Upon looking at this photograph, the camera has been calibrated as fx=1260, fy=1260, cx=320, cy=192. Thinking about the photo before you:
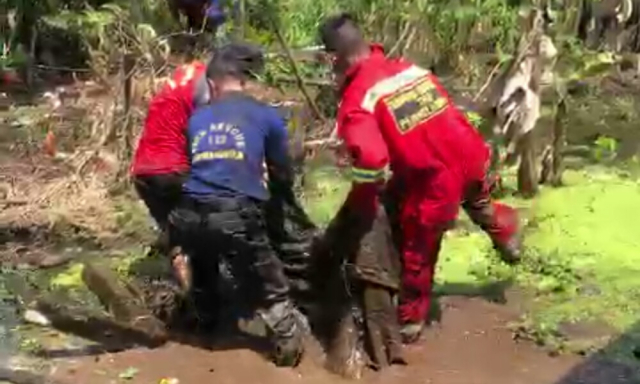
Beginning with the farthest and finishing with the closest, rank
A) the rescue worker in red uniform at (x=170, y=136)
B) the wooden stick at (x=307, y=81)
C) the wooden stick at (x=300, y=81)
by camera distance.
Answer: the wooden stick at (x=307, y=81), the wooden stick at (x=300, y=81), the rescue worker in red uniform at (x=170, y=136)

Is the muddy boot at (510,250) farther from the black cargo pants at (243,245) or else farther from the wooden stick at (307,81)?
the wooden stick at (307,81)

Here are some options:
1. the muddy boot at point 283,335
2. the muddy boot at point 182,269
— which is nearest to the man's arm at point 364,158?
the muddy boot at point 283,335

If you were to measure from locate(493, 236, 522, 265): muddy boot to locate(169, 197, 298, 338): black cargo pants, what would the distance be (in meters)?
1.58

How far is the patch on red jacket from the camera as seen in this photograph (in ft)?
21.6

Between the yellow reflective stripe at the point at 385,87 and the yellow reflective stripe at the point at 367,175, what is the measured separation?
14.1 inches

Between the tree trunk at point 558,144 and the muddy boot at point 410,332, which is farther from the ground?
the muddy boot at point 410,332

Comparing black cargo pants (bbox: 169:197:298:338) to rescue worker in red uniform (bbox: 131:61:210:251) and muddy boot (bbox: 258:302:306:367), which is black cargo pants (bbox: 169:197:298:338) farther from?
rescue worker in red uniform (bbox: 131:61:210:251)

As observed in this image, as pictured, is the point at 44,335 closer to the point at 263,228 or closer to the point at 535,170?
the point at 263,228

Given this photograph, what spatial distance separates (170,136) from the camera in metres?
6.92

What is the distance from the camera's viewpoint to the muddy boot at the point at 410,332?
7086mm

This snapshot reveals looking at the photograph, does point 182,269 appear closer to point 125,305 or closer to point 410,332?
point 125,305

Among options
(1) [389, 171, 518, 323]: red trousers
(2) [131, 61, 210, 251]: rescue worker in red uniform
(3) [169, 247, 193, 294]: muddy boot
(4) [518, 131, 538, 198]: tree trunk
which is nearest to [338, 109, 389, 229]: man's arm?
(1) [389, 171, 518, 323]: red trousers

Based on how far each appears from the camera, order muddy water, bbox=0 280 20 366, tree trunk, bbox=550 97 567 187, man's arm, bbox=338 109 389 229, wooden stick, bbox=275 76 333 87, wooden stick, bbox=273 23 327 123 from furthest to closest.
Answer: wooden stick, bbox=275 76 333 87
wooden stick, bbox=273 23 327 123
tree trunk, bbox=550 97 567 187
muddy water, bbox=0 280 20 366
man's arm, bbox=338 109 389 229

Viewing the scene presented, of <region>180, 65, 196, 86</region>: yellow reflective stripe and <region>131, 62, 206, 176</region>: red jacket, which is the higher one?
<region>180, 65, 196, 86</region>: yellow reflective stripe
